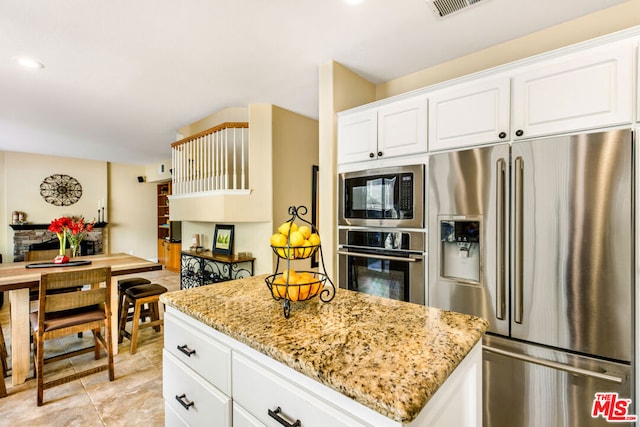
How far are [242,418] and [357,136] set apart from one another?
2004mm

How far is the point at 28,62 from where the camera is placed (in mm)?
2506

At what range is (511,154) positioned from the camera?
5.60 feet

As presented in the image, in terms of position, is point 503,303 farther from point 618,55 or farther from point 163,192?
point 163,192

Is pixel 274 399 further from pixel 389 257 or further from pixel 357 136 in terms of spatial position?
pixel 357 136

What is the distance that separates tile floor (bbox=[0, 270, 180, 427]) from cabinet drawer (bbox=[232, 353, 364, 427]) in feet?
4.74

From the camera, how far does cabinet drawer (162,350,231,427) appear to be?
3.34 ft

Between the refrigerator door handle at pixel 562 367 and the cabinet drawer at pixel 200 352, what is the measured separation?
1.52 meters

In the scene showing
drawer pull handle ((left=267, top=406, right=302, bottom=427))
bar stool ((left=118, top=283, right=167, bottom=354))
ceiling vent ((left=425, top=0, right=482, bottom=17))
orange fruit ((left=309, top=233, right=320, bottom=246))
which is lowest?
bar stool ((left=118, top=283, right=167, bottom=354))

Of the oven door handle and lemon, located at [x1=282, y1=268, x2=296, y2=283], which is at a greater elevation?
lemon, located at [x1=282, y1=268, x2=296, y2=283]

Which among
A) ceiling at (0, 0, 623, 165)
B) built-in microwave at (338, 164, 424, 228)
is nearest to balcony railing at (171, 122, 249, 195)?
ceiling at (0, 0, 623, 165)

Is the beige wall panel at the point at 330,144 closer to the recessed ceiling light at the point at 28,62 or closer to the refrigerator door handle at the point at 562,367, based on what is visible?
the refrigerator door handle at the point at 562,367

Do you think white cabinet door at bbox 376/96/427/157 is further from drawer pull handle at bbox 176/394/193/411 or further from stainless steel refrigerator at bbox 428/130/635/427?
drawer pull handle at bbox 176/394/193/411

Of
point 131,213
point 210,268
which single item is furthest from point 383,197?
point 131,213

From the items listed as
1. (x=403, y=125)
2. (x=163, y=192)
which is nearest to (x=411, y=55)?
(x=403, y=125)
